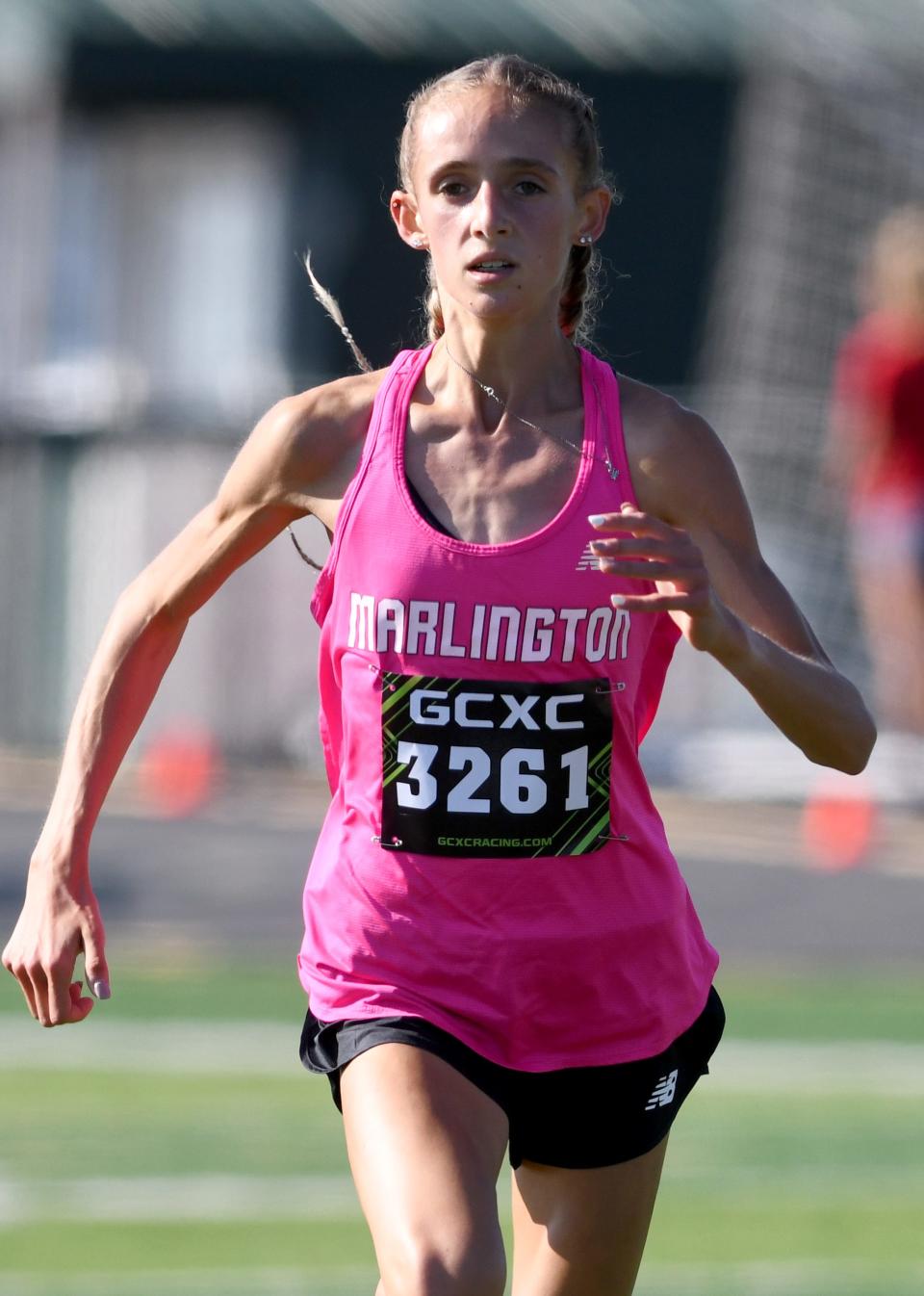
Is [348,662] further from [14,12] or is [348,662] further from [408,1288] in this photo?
[14,12]

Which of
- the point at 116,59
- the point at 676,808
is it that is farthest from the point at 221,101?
the point at 676,808

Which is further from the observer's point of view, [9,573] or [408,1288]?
[9,573]

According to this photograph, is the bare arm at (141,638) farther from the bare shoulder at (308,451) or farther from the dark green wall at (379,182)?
the dark green wall at (379,182)

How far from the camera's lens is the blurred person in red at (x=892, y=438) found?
11.9 metres

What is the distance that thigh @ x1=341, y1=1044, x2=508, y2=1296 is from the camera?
358cm

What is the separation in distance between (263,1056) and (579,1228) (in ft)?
14.2

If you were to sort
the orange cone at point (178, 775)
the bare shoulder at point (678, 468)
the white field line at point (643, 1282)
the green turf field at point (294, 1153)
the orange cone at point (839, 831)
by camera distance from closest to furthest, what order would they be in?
the bare shoulder at point (678, 468), the white field line at point (643, 1282), the green turf field at point (294, 1153), the orange cone at point (839, 831), the orange cone at point (178, 775)

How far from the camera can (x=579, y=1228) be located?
4012 millimetres

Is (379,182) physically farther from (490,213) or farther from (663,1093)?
(663,1093)

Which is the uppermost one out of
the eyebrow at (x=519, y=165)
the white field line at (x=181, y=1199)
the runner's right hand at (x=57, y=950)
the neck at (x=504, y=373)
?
the eyebrow at (x=519, y=165)

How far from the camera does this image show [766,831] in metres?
12.3

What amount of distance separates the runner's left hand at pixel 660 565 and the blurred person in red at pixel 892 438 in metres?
8.44

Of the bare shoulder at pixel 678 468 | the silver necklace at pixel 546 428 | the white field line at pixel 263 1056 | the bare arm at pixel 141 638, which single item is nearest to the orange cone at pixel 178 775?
the white field line at pixel 263 1056

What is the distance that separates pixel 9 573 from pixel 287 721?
6.11 ft
